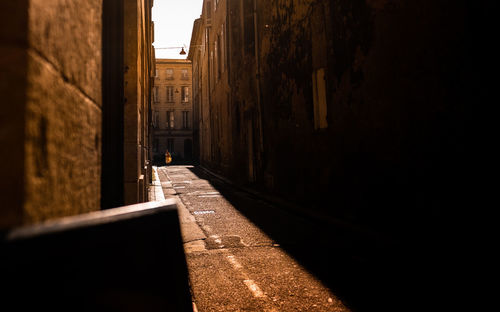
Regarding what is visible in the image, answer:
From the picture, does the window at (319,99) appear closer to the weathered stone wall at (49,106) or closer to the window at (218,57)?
the weathered stone wall at (49,106)

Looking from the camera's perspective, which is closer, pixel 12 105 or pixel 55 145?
pixel 12 105

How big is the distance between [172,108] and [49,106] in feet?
156

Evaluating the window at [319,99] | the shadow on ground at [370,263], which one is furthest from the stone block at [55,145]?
the window at [319,99]

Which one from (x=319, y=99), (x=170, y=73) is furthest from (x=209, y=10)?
(x=170, y=73)

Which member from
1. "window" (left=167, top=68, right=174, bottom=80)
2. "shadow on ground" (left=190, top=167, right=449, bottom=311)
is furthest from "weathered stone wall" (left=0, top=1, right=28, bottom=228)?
"window" (left=167, top=68, right=174, bottom=80)

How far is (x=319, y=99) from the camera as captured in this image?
695 cm

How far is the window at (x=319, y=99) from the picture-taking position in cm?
674

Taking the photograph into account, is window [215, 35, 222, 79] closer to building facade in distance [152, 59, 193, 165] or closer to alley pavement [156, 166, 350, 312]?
alley pavement [156, 166, 350, 312]

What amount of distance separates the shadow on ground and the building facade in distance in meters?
41.9

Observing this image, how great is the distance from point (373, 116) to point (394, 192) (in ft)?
4.10

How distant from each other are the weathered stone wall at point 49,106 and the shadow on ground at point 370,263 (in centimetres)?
242

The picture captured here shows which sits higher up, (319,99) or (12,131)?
(319,99)

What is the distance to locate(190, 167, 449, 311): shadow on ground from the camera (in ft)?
9.11

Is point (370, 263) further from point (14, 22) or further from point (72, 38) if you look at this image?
point (14, 22)
